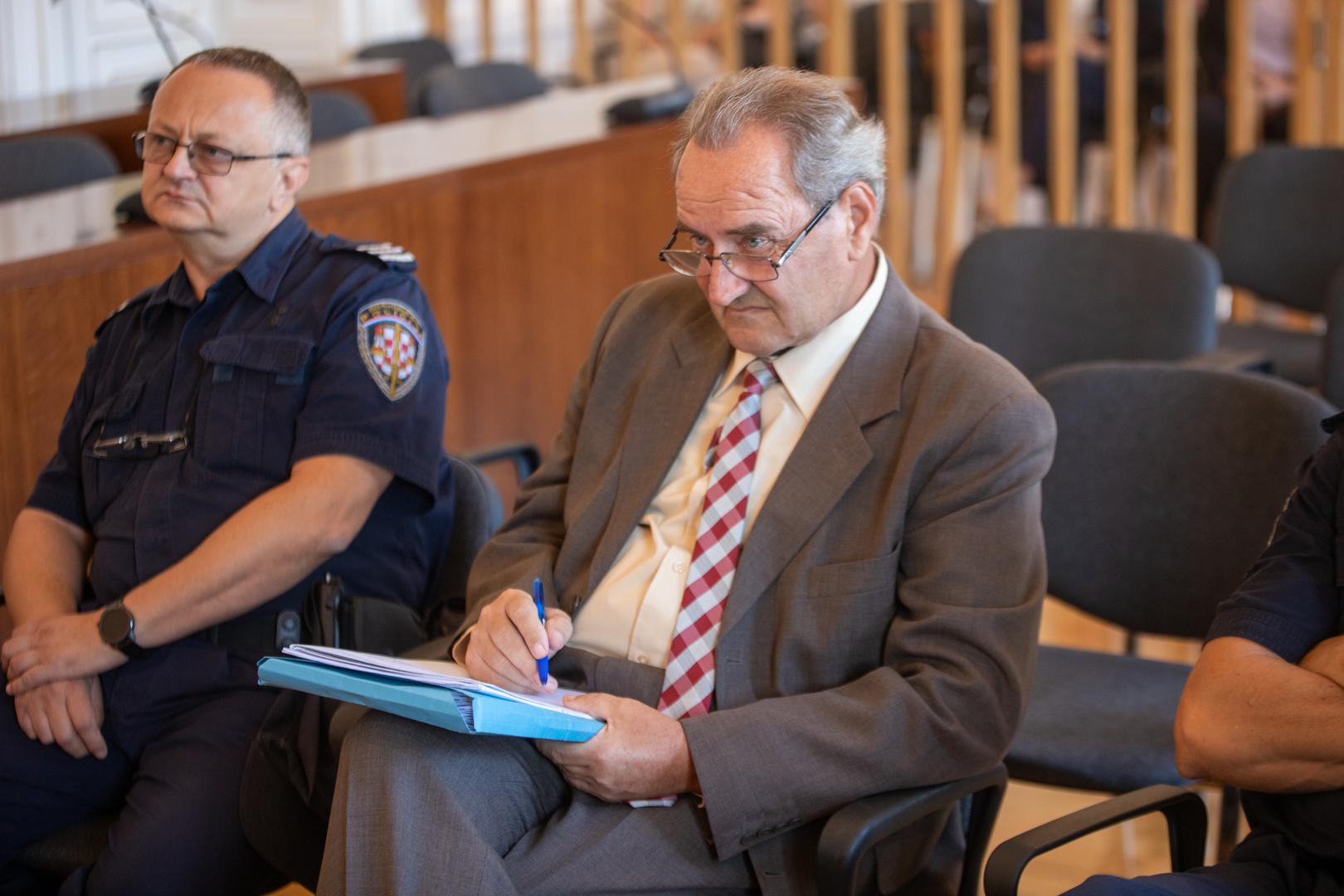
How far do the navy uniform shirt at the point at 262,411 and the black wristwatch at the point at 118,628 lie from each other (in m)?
0.10

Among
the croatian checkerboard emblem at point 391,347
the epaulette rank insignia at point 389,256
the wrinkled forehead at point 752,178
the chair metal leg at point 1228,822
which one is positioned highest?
the wrinkled forehead at point 752,178

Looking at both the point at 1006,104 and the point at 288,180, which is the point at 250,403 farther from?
the point at 1006,104

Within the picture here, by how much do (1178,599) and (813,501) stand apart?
832mm

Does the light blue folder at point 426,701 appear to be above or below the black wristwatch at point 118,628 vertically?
above

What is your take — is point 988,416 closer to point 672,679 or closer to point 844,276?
point 844,276

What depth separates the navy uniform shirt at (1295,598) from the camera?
1617 mm

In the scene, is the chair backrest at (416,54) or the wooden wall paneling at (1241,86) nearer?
the wooden wall paneling at (1241,86)

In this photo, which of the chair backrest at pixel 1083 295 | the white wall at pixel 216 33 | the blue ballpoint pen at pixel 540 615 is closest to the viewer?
the blue ballpoint pen at pixel 540 615

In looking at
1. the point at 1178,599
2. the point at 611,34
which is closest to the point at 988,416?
the point at 1178,599

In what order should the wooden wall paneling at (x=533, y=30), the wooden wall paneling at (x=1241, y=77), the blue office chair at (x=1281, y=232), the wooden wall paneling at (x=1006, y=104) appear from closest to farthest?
the blue office chair at (x=1281, y=232)
the wooden wall paneling at (x=1241, y=77)
the wooden wall paneling at (x=1006, y=104)
the wooden wall paneling at (x=533, y=30)

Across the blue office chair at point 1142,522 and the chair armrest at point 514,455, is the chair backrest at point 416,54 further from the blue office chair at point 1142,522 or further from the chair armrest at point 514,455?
the blue office chair at point 1142,522

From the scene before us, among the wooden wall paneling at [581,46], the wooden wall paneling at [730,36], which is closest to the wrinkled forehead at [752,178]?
the wooden wall paneling at [730,36]

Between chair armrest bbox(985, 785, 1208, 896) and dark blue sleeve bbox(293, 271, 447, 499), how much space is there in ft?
3.18

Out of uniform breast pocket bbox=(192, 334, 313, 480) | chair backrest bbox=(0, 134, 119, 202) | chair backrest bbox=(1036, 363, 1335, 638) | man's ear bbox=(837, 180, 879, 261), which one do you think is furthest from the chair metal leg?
chair backrest bbox=(0, 134, 119, 202)
